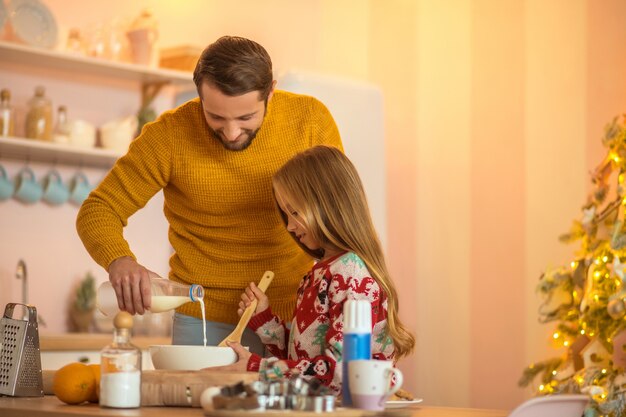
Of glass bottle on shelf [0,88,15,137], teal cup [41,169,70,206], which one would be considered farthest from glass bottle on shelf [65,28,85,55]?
teal cup [41,169,70,206]

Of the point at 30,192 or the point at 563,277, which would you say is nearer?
the point at 563,277

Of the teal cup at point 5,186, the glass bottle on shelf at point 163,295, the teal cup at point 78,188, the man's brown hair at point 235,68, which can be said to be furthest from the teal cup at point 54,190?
the man's brown hair at point 235,68

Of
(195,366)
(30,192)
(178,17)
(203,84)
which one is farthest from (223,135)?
(178,17)

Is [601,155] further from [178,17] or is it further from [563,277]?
[178,17]

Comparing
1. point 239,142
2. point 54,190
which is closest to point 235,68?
point 239,142

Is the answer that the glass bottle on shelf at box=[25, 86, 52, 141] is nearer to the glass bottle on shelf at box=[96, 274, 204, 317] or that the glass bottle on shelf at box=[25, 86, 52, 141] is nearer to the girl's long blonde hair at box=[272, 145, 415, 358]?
the glass bottle on shelf at box=[96, 274, 204, 317]

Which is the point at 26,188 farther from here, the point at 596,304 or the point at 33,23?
the point at 596,304

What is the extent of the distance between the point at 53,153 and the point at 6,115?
9.5 inches

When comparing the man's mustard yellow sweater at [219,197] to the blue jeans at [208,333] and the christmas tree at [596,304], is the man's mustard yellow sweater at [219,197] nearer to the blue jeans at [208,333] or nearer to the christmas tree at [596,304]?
the blue jeans at [208,333]

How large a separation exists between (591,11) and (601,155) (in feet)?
1.75

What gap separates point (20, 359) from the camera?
6.20 ft

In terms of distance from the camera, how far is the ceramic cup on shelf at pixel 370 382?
1516 mm

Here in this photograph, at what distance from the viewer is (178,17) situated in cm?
427

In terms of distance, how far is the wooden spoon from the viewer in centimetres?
204
